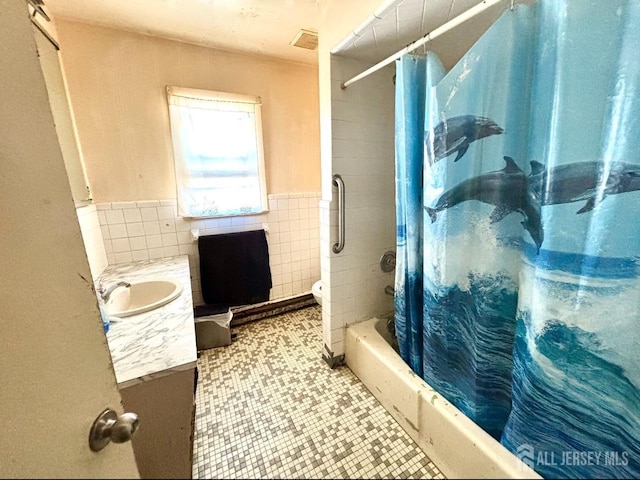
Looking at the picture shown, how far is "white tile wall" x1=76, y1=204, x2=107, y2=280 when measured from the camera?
1408 mm

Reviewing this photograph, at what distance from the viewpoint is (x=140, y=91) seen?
66.2 inches

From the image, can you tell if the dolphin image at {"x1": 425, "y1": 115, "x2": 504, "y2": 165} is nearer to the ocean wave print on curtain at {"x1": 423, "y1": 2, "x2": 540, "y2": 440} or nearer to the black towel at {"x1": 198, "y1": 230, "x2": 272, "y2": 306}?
the ocean wave print on curtain at {"x1": 423, "y1": 2, "x2": 540, "y2": 440}

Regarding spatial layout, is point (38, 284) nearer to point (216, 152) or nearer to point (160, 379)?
point (160, 379)

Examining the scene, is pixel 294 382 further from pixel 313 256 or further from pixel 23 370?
pixel 313 256

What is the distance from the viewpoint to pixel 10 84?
36cm

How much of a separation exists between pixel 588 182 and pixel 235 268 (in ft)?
6.73

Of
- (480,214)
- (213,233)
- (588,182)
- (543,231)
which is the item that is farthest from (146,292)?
(588,182)

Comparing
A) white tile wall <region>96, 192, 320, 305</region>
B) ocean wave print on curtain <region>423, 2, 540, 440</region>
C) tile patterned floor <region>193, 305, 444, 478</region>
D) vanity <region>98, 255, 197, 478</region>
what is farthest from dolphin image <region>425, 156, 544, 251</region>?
white tile wall <region>96, 192, 320, 305</region>

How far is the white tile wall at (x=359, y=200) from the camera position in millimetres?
1385

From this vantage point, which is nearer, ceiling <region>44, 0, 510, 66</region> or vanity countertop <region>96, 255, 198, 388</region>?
vanity countertop <region>96, 255, 198, 388</region>

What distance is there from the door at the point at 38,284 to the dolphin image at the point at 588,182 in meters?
1.16

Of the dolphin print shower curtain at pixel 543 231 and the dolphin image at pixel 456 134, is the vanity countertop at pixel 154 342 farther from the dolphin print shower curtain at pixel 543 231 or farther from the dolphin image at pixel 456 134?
the dolphin image at pixel 456 134

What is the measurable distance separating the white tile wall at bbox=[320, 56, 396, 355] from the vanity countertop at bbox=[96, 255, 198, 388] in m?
0.80

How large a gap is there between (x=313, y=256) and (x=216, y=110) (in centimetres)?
146
